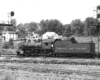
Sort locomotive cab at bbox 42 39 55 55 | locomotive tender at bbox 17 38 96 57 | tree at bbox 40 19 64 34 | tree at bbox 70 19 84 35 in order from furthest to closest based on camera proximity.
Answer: tree at bbox 40 19 64 34
tree at bbox 70 19 84 35
locomotive cab at bbox 42 39 55 55
locomotive tender at bbox 17 38 96 57

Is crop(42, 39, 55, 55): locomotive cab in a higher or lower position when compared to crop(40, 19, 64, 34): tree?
lower

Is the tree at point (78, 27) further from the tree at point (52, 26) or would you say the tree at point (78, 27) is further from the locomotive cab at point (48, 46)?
the locomotive cab at point (48, 46)

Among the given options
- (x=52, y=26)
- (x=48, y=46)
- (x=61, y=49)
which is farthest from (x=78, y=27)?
(x=48, y=46)

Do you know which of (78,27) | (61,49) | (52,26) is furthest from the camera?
(52,26)

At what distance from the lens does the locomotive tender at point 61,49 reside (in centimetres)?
2378

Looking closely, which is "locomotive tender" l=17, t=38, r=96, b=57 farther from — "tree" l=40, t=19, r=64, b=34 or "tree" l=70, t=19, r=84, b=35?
"tree" l=40, t=19, r=64, b=34

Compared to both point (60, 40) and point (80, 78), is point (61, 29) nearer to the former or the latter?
point (60, 40)

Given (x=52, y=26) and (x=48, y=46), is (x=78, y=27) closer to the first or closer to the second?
(x=52, y=26)

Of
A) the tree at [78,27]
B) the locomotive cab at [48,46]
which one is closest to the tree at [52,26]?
the tree at [78,27]

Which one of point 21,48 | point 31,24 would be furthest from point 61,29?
point 21,48

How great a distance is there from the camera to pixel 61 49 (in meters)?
24.4

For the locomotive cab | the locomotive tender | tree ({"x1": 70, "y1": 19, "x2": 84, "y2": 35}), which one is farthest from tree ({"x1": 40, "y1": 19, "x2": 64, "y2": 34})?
the locomotive cab

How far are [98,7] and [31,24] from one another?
134 metres

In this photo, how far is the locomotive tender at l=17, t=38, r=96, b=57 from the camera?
2378 centimetres
